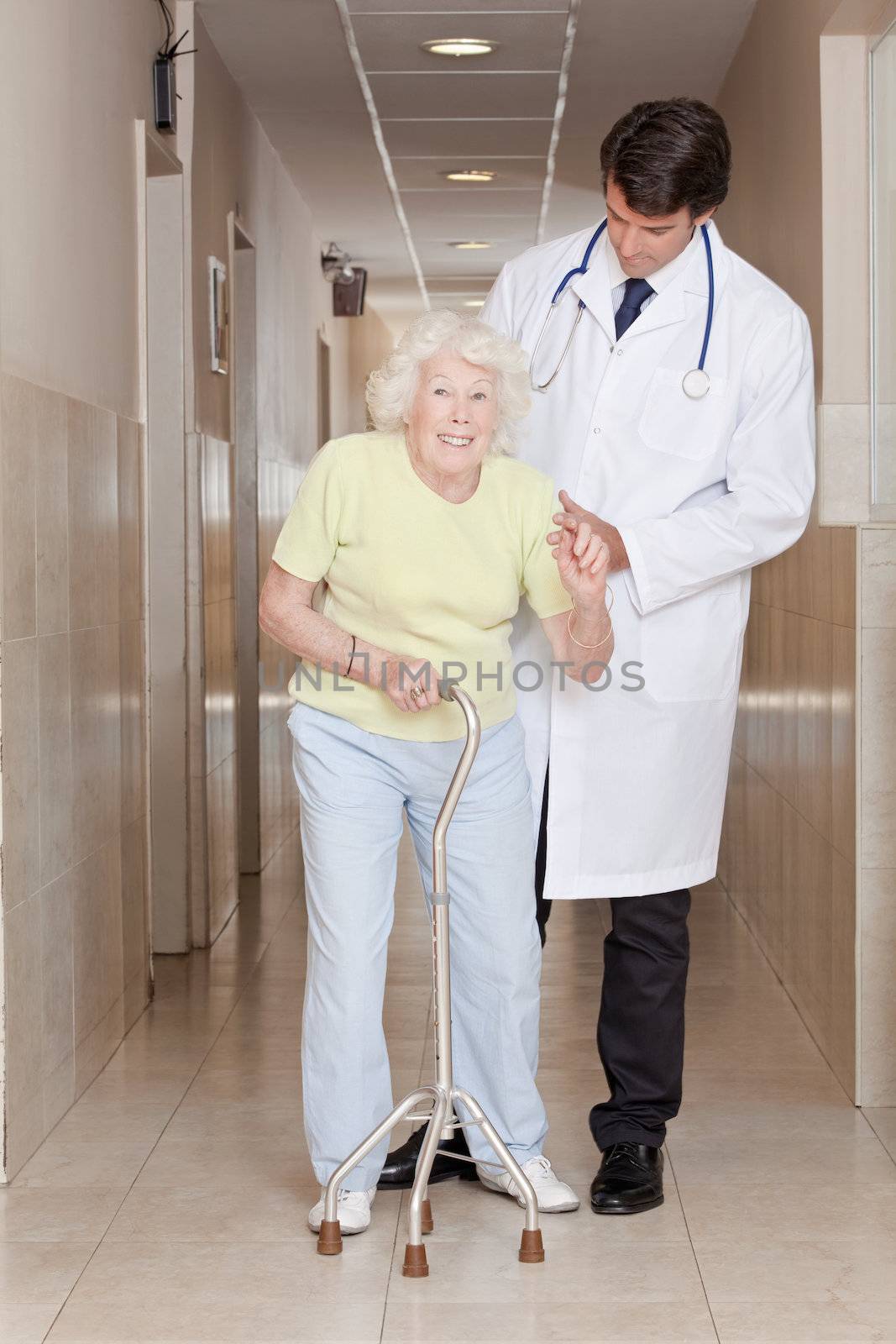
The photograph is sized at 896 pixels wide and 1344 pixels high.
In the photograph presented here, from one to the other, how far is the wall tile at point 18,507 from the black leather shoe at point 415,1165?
105 centimetres

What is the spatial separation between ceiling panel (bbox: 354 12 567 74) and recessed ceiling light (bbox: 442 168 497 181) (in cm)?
146

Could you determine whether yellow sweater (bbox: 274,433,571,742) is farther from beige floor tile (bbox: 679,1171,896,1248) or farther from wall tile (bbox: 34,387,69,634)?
beige floor tile (bbox: 679,1171,896,1248)

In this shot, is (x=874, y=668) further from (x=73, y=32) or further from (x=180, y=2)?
(x=180, y=2)

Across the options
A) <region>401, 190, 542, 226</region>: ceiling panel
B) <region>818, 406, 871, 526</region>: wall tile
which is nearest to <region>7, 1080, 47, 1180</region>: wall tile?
<region>818, 406, 871, 526</region>: wall tile

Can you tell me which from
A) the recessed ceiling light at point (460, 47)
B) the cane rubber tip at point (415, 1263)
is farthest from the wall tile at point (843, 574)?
the recessed ceiling light at point (460, 47)

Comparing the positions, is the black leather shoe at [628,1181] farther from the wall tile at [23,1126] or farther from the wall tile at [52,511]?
the wall tile at [52,511]

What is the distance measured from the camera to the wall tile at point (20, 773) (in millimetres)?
2613

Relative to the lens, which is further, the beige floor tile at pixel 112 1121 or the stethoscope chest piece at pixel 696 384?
the beige floor tile at pixel 112 1121

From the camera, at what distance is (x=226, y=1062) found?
324 centimetres

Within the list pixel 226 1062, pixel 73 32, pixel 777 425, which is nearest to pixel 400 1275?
pixel 226 1062

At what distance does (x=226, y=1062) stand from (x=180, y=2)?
2.78 m

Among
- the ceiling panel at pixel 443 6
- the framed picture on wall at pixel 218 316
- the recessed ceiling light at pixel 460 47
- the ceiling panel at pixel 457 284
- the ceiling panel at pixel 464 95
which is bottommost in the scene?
the framed picture on wall at pixel 218 316

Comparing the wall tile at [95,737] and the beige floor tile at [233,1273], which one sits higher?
the wall tile at [95,737]

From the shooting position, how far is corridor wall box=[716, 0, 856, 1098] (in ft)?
10.3
